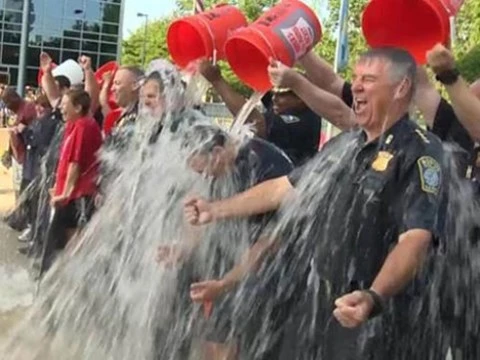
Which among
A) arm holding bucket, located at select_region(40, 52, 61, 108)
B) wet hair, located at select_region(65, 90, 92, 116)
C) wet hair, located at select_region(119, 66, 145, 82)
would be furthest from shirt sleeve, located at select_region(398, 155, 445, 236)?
A: arm holding bucket, located at select_region(40, 52, 61, 108)

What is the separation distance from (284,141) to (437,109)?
113cm

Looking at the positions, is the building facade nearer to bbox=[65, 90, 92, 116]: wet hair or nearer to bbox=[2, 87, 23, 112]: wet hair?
bbox=[2, 87, 23, 112]: wet hair

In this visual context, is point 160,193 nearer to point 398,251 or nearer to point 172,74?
point 172,74

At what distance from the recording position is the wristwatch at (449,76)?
3961 millimetres

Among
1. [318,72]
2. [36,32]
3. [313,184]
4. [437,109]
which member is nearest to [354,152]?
[313,184]

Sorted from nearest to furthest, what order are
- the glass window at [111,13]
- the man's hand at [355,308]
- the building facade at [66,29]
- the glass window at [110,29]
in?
the man's hand at [355,308] → the building facade at [66,29] → the glass window at [110,29] → the glass window at [111,13]

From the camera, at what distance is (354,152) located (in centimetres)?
373

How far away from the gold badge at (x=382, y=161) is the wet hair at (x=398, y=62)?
0.25 meters

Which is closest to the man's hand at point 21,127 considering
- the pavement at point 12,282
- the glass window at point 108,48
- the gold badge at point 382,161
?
the pavement at point 12,282

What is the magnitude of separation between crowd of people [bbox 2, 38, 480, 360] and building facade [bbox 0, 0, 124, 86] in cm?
4890

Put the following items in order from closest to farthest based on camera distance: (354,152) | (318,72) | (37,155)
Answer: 1. (354,152)
2. (318,72)
3. (37,155)

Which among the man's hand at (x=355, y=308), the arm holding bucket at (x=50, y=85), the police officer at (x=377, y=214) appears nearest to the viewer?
the man's hand at (x=355, y=308)

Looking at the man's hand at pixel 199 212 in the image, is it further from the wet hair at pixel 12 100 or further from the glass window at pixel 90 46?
the glass window at pixel 90 46

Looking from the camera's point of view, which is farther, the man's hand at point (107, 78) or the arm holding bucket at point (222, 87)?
the man's hand at point (107, 78)
